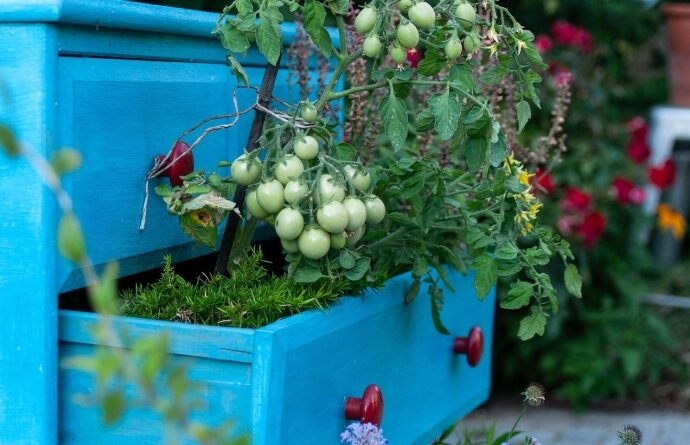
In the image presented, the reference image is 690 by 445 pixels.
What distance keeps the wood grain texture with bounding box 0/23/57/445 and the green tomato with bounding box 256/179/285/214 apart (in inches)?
10.0

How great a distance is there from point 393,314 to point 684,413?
2676 millimetres

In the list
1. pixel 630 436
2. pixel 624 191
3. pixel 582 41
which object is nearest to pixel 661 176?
pixel 624 191

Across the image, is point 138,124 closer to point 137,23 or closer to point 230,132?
point 137,23

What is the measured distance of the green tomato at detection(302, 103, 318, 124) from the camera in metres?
1.37

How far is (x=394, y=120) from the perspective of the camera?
1.36 metres

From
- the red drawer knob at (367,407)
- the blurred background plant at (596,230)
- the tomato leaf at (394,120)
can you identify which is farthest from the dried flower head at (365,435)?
the blurred background plant at (596,230)

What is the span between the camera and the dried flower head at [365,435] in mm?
1299

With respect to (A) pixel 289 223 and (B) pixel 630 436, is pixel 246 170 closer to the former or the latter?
(A) pixel 289 223

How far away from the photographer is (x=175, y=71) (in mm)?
1466

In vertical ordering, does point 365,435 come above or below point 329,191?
below

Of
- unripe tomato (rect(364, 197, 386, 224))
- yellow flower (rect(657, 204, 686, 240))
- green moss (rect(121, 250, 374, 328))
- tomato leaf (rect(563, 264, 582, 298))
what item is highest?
unripe tomato (rect(364, 197, 386, 224))

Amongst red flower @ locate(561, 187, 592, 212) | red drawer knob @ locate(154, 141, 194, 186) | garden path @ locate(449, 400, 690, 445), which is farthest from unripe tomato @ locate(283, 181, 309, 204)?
garden path @ locate(449, 400, 690, 445)

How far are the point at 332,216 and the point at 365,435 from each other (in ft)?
0.95

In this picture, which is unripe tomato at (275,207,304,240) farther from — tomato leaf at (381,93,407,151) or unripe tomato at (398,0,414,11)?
unripe tomato at (398,0,414,11)
